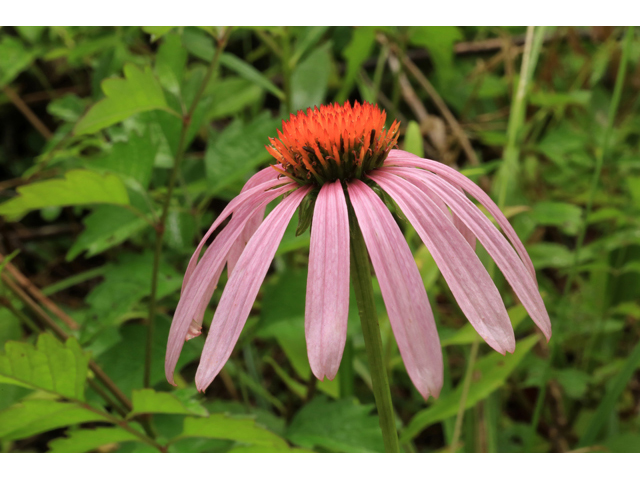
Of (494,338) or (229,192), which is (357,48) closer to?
(229,192)

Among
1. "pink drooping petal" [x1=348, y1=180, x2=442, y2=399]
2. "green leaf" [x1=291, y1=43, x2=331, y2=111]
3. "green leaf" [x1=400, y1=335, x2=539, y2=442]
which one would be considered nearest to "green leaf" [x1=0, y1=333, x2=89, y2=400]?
"pink drooping petal" [x1=348, y1=180, x2=442, y2=399]

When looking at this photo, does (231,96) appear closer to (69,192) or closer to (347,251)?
(69,192)

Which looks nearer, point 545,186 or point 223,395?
point 223,395

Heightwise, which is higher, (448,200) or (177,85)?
(177,85)

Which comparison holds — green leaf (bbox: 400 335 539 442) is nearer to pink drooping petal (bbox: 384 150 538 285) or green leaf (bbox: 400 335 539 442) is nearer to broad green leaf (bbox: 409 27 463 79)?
pink drooping petal (bbox: 384 150 538 285)
